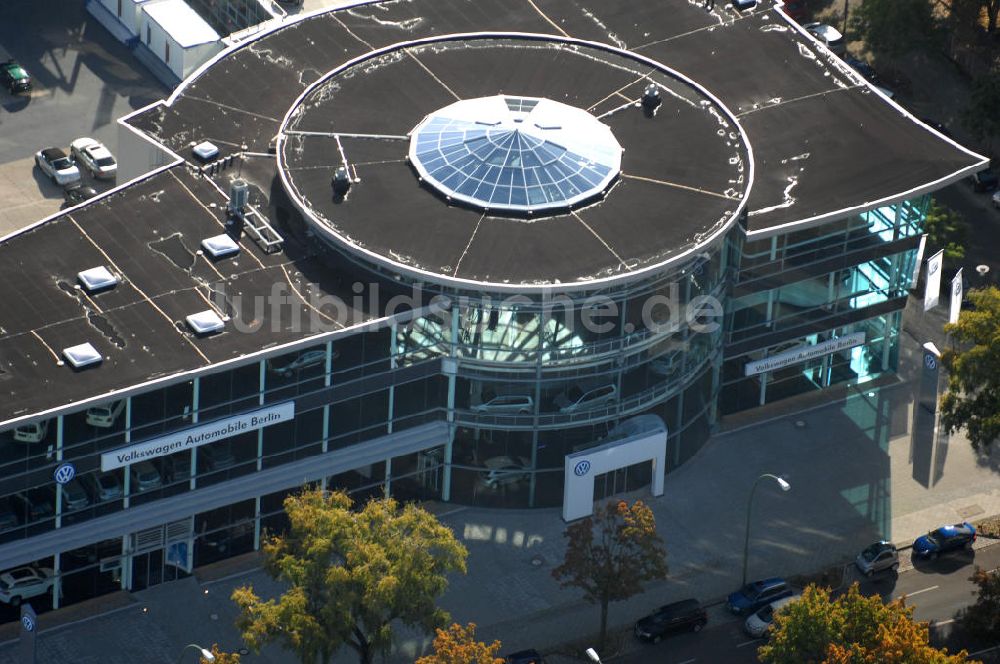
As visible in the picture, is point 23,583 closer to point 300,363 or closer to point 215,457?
point 215,457

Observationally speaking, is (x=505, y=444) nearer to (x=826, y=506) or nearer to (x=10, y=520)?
(x=826, y=506)

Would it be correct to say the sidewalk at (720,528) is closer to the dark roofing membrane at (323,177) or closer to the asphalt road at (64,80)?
the dark roofing membrane at (323,177)

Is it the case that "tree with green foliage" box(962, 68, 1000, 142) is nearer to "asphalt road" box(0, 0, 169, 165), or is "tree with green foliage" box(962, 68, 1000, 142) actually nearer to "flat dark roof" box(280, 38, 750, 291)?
"flat dark roof" box(280, 38, 750, 291)

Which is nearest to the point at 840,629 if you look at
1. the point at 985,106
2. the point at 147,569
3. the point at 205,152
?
the point at 147,569

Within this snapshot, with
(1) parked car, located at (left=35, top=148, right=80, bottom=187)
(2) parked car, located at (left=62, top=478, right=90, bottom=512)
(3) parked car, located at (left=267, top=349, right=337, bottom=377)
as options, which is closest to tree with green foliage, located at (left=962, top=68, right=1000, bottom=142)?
(3) parked car, located at (left=267, top=349, right=337, bottom=377)

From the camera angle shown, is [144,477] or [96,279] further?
[96,279]

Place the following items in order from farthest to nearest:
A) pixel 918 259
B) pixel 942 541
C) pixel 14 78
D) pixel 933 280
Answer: pixel 14 78
pixel 933 280
pixel 918 259
pixel 942 541

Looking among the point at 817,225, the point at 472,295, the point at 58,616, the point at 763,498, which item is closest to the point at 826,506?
the point at 763,498

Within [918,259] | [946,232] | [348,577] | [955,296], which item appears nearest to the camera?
[348,577]
